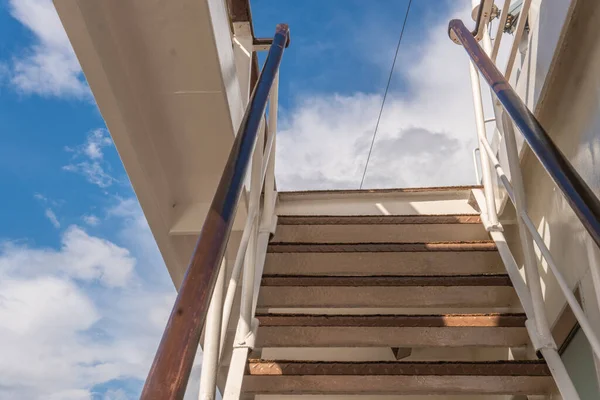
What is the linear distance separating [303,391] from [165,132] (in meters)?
1.05

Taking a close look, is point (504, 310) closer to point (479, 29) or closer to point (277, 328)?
point (277, 328)

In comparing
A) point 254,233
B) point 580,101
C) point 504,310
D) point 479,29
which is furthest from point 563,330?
point 479,29

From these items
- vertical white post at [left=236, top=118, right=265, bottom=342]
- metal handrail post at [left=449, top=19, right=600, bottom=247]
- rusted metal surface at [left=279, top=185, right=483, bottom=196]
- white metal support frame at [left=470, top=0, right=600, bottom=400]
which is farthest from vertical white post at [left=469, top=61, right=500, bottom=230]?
vertical white post at [left=236, top=118, right=265, bottom=342]

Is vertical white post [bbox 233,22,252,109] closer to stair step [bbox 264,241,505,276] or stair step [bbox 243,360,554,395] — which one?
stair step [bbox 264,241,505,276]

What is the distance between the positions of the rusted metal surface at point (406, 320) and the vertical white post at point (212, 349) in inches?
15.1

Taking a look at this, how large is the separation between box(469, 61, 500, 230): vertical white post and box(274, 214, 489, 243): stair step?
11 cm

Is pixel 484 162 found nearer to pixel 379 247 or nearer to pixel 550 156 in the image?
pixel 379 247

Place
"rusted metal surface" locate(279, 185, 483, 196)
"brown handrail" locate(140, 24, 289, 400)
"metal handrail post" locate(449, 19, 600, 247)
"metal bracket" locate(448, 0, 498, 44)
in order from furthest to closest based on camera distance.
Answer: "rusted metal surface" locate(279, 185, 483, 196), "metal bracket" locate(448, 0, 498, 44), "metal handrail post" locate(449, 19, 600, 247), "brown handrail" locate(140, 24, 289, 400)

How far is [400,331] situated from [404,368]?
0.18m

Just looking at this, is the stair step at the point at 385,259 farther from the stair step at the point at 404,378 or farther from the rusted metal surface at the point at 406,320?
the stair step at the point at 404,378

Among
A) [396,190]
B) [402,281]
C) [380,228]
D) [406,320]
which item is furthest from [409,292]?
[396,190]

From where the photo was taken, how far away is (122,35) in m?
1.65

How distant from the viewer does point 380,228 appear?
2221 mm

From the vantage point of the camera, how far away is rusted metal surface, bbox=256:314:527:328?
1.54 meters
